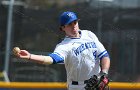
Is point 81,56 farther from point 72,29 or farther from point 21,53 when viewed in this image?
point 21,53

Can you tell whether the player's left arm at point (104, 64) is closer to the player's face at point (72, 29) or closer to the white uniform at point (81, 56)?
the white uniform at point (81, 56)

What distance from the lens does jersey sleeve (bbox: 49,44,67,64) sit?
6.04m

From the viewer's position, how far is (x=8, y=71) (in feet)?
35.1

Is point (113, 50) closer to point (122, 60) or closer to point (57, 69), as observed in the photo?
point (122, 60)

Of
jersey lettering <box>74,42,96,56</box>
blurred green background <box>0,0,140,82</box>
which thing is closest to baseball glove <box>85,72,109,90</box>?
jersey lettering <box>74,42,96,56</box>

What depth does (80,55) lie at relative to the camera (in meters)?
6.38

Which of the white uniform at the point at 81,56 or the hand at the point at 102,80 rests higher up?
the white uniform at the point at 81,56

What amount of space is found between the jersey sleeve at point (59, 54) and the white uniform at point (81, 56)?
0.02 metres

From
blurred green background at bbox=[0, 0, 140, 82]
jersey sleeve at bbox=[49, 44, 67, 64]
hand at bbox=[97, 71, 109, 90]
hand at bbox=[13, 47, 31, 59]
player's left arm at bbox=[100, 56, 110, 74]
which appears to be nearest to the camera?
hand at bbox=[13, 47, 31, 59]

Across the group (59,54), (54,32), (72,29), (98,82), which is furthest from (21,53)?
(54,32)

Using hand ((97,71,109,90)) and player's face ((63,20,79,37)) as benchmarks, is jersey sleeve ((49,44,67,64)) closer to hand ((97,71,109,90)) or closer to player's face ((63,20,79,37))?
player's face ((63,20,79,37))

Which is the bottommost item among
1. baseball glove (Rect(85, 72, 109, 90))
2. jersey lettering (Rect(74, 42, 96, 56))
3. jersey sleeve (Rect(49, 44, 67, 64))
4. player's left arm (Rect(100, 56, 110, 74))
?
baseball glove (Rect(85, 72, 109, 90))

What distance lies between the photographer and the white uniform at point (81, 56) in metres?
6.35

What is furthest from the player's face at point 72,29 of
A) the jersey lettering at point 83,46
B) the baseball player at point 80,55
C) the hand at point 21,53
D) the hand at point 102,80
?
the hand at point 21,53
